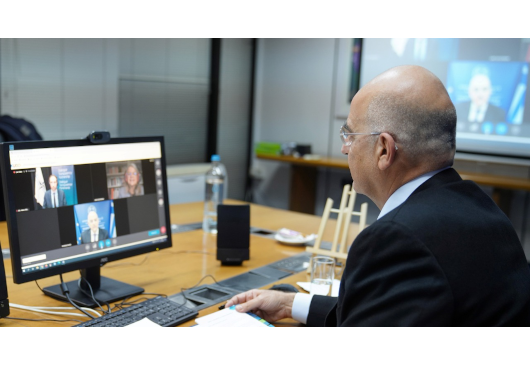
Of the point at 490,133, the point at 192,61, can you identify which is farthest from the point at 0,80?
the point at 490,133

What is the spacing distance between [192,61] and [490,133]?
115 inches

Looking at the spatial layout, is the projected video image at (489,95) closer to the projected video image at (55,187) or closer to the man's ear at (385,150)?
the man's ear at (385,150)

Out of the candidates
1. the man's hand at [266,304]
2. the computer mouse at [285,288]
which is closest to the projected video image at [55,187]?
the man's hand at [266,304]

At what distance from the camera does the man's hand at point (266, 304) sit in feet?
4.67

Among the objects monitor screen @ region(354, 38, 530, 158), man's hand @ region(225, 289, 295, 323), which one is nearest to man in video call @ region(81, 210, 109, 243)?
man's hand @ region(225, 289, 295, 323)

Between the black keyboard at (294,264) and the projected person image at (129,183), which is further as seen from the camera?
the black keyboard at (294,264)

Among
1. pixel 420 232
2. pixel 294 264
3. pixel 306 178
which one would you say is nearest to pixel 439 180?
pixel 420 232

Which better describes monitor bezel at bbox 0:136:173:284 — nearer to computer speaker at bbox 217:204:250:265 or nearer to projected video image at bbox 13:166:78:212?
projected video image at bbox 13:166:78:212

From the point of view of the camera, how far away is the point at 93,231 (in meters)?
1.52

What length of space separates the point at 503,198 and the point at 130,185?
341 cm

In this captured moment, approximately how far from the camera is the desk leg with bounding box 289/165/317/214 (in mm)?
5188

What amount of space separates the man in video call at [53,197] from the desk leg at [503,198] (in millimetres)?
3531

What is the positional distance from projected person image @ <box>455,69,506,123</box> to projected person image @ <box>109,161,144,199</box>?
10.8 ft
